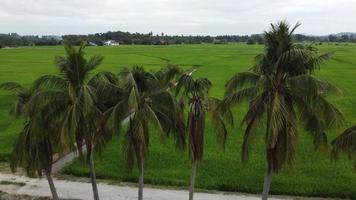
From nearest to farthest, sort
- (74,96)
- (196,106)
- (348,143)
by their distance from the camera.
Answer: (348,143), (74,96), (196,106)

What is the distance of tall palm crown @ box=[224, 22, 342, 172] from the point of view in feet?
44.2

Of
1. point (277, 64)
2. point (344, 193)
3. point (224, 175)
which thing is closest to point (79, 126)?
point (277, 64)

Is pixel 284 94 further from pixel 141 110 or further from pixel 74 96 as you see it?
pixel 74 96

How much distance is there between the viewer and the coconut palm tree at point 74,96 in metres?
14.1

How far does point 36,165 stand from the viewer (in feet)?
53.1

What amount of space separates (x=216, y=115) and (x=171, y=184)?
6927mm

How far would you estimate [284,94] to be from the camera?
1413 centimetres

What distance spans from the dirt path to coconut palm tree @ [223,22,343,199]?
5418mm

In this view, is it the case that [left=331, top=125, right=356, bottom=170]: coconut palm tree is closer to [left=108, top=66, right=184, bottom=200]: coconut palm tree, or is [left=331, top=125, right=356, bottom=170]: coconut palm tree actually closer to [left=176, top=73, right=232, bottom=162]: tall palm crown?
[left=176, top=73, right=232, bottom=162]: tall palm crown

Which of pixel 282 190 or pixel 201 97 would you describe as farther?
pixel 282 190

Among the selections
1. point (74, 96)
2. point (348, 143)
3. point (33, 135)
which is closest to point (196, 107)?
point (74, 96)

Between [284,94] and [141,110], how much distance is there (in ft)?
15.5

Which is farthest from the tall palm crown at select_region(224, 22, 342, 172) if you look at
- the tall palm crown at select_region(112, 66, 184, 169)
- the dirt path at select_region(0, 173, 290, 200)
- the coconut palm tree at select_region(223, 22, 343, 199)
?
the dirt path at select_region(0, 173, 290, 200)

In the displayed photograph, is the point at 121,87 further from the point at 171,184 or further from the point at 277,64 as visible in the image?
the point at 171,184
